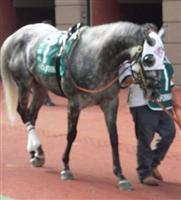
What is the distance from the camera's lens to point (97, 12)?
1828 centimetres

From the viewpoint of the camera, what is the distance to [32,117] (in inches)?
357

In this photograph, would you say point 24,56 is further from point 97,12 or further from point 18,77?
point 97,12

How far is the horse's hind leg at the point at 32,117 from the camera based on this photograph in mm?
8648

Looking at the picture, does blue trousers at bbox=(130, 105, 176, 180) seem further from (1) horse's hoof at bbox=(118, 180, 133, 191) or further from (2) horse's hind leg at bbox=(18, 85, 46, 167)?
(2) horse's hind leg at bbox=(18, 85, 46, 167)

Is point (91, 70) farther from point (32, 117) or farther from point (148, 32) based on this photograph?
point (32, 117)

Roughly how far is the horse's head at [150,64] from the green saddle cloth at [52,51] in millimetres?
1034

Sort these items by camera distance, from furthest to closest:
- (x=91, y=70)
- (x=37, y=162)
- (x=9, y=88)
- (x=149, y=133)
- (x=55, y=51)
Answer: (x=9, y=88), (x=37, y=162), (x=55, y=51), (x=149, y=133), (x=91, y=70)

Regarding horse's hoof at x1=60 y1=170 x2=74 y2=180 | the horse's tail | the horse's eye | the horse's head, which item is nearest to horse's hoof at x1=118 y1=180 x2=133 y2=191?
horse's hoof at x1=60 y1=170 x2=74 y2=180

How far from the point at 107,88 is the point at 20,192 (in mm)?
1514

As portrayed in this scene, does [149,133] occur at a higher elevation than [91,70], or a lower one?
lower

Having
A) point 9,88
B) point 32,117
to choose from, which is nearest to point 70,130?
point 32,117

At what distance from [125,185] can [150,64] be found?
1.42m

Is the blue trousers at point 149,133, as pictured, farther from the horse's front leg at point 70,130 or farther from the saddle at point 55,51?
the saddle at point 55,51

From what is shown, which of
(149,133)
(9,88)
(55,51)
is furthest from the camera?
(9,88)
